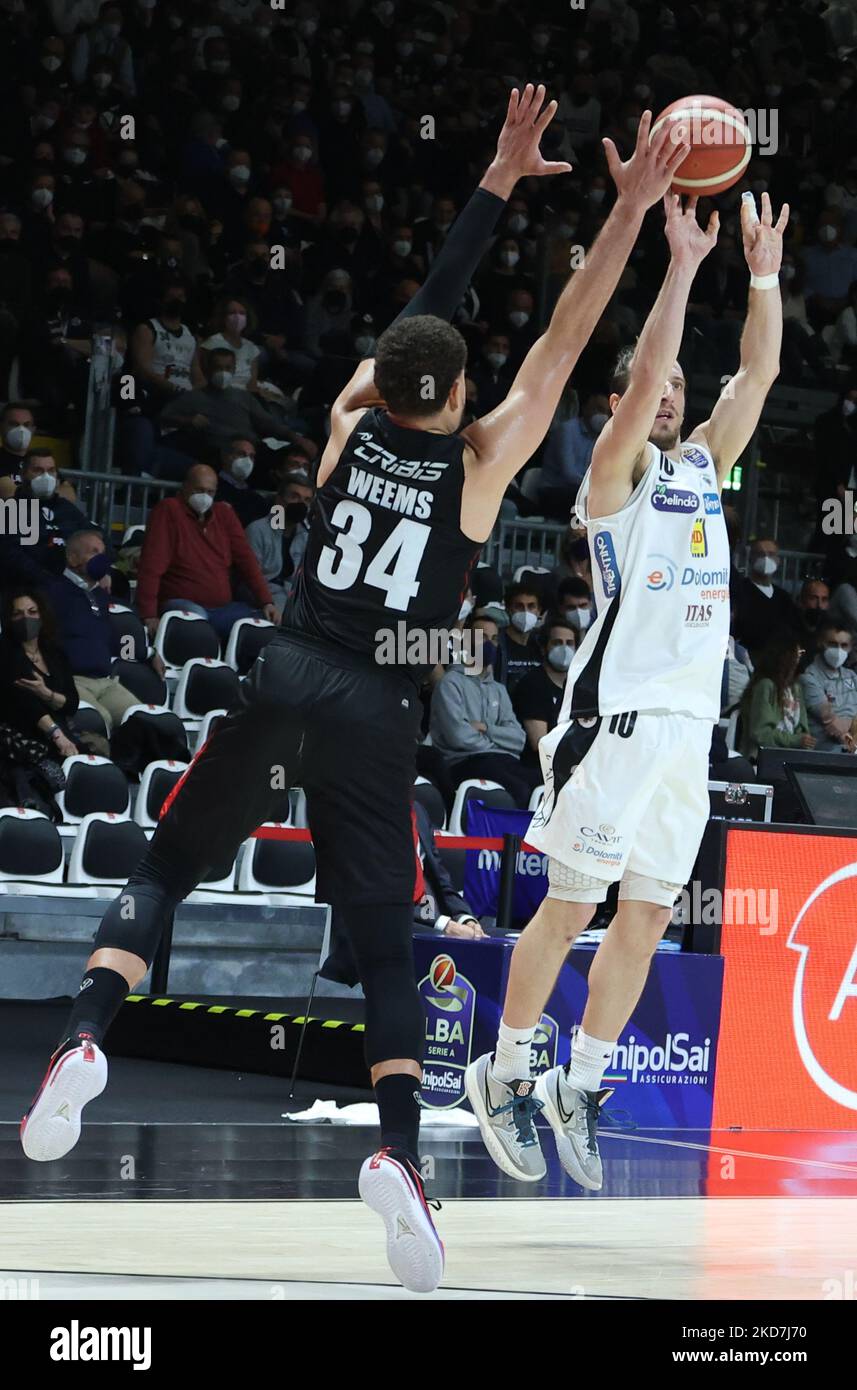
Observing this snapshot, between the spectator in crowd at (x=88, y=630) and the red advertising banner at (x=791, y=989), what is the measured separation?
15.0 ft

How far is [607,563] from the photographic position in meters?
5.45

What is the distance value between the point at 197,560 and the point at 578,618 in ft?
8.63

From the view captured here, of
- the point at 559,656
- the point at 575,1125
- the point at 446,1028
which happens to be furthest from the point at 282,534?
the point at 575,1125

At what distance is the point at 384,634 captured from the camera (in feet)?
13.2

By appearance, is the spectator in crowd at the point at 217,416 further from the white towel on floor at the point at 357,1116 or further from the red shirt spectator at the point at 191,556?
the white towel on floor at the point at 357,1116

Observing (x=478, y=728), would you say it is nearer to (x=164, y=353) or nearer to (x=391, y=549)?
(x=164, y=353)

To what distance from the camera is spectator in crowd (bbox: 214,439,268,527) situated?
41.8 ft

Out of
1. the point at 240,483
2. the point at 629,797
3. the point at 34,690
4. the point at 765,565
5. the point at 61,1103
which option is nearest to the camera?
the point at 61,1103

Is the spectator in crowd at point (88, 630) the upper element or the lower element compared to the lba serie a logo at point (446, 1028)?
upper

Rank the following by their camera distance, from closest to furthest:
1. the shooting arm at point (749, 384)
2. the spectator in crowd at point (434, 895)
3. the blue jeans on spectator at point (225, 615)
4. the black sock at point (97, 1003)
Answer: the black sock at point (97, 1003), the shooting arm at point (749, 384), the spectator in crowd at point (434, 895), the blue jeans on spectator at point (225, 615)

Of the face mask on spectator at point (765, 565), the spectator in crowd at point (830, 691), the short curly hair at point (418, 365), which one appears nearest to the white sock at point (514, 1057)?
the short curly hair at point (418, 365)

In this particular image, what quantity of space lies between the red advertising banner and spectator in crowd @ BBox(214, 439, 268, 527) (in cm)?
609

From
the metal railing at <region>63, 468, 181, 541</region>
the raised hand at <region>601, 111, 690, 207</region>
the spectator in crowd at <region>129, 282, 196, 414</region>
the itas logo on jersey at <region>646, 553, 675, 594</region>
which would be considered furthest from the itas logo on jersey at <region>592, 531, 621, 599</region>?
the spectator in crowd at <region>129, 282, 196, 414</region>

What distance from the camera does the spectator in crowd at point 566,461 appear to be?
14461 mm
